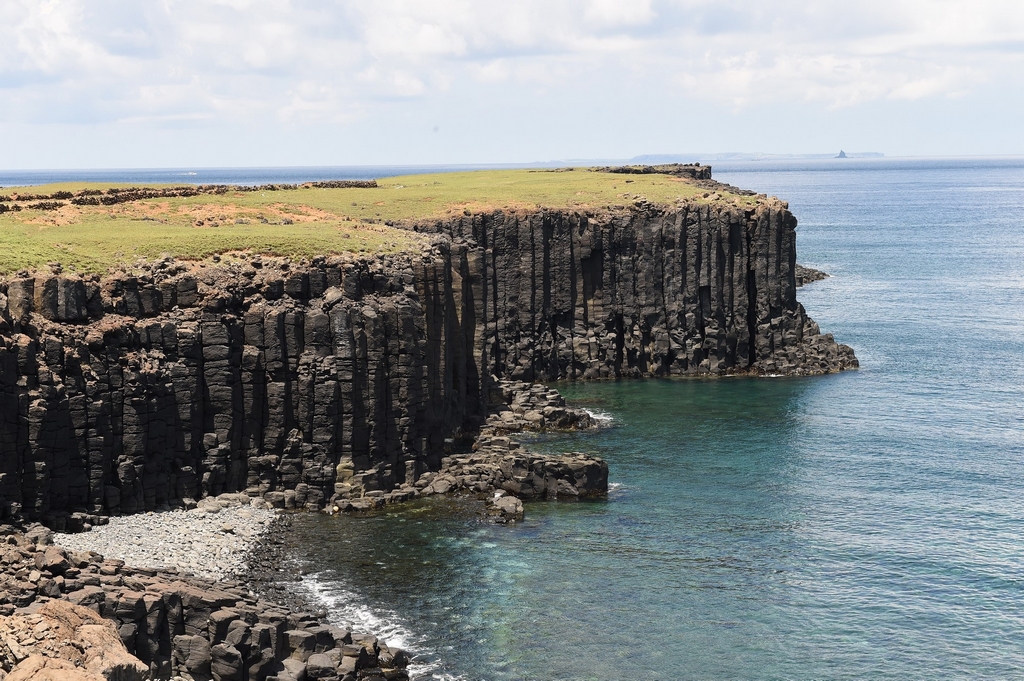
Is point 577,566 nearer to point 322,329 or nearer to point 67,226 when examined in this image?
point 322,329

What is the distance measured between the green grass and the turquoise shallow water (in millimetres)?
18827

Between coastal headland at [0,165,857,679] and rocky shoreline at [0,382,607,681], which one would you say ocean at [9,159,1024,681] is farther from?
coastal headland at [0,165,857,679]

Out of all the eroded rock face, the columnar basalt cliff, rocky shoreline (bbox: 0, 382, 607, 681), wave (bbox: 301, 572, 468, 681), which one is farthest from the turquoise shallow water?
the eroded rock face

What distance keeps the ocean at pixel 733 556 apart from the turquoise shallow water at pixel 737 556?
0.48 ft

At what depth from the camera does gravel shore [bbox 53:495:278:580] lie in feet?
205

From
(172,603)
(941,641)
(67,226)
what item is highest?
(67,226)

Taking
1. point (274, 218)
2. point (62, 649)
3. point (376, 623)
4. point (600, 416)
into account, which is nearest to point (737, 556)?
point (376, 623)

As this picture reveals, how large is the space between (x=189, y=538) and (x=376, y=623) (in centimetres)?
1364

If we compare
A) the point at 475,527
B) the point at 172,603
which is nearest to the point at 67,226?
the point at 475,527

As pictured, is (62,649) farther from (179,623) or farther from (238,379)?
(238,379)

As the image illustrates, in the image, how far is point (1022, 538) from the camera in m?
70.0

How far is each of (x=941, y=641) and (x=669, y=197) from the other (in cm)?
7336

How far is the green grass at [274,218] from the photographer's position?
251ft

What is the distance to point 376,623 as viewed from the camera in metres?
58.1
